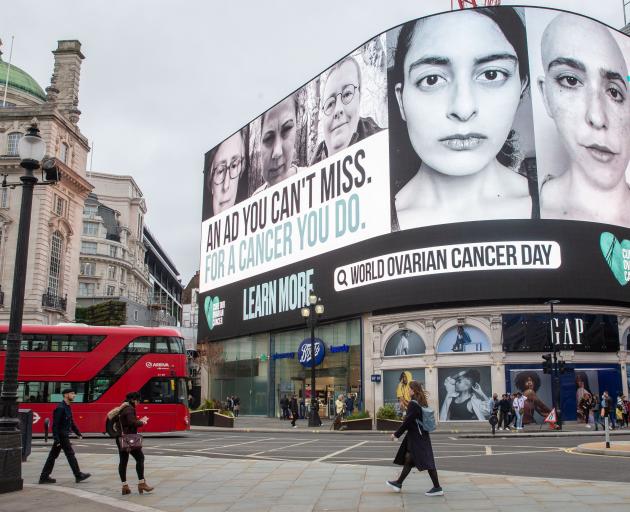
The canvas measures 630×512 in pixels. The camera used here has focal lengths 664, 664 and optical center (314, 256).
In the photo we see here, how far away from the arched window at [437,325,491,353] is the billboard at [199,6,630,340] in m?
2.04

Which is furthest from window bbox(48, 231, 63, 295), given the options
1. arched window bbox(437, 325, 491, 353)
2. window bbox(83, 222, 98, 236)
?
window bbox(83, 222, 98, 236)

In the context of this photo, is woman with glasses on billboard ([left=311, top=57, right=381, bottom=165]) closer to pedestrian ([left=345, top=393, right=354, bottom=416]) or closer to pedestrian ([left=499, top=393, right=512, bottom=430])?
pedestrian ([left=345, top=393, right=354, bottom=416])

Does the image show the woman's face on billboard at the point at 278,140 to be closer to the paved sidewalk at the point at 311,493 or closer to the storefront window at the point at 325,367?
the storefront window at the point at 325,367

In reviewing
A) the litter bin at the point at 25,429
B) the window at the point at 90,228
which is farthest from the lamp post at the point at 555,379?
the window at the point at 90,228

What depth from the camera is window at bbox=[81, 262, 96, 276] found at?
10969 centimetres

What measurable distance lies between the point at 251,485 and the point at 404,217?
109 feet

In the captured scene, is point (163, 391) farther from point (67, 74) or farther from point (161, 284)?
point (161, 284)

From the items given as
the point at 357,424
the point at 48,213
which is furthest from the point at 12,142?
the point at 357,424

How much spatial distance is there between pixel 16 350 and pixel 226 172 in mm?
54763

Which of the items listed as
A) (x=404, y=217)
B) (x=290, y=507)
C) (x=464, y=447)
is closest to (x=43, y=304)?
(x=404, y=217)

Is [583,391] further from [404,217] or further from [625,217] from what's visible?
[404,217]

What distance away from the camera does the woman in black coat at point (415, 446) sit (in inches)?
451

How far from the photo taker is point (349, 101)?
5088 centimetres

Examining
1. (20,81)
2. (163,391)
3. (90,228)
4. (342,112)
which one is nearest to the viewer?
(163,391)
